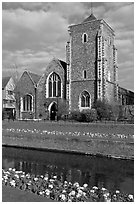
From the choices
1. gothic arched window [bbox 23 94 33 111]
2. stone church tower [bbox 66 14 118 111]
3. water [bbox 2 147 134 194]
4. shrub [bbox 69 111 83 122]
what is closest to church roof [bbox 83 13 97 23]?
stone church tower [bbox 66 14 118 111]

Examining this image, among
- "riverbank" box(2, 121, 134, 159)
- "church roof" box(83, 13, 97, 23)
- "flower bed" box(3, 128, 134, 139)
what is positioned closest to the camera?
"riverbank" box(2, 121, 134, 159)

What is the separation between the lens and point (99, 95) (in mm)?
34750

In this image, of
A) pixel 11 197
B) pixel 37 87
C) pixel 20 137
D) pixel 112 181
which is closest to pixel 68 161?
pixel 112 181

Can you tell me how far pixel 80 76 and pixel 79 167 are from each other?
903 inches

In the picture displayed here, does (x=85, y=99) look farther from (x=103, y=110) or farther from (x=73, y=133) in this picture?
(x=73, y=133)

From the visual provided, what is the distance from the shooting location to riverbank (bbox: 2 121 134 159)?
60.6ft

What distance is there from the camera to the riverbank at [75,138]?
728 inches

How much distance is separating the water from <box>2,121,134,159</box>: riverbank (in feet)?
3.59

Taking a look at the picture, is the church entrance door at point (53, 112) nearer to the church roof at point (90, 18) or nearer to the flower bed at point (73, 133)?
the flower bed at point (73, 133)

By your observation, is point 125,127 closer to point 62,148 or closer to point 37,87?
point 62,148

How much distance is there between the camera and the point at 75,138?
2114cm

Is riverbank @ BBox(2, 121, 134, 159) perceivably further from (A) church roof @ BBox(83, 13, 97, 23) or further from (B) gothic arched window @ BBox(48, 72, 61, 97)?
(A) church roof @ BBox(83, 13, 97, 23)

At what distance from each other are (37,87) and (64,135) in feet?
64.1

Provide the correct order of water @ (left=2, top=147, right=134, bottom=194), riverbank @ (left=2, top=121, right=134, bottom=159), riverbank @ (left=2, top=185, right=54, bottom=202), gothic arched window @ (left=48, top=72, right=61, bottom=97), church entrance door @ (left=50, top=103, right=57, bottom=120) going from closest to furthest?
riverbank @ (left=2, top=185, right=54, bottom=202) → water @ (left=2, top=147, right=134, bottom=194) → riverbank @ (left=2, top=121, right=134, bottom=159) → church entrance door @ (left=50, top=103, right=57, bottom=120) → gothic arched window @ (left=48, top=72, right=61, bottom=97)
